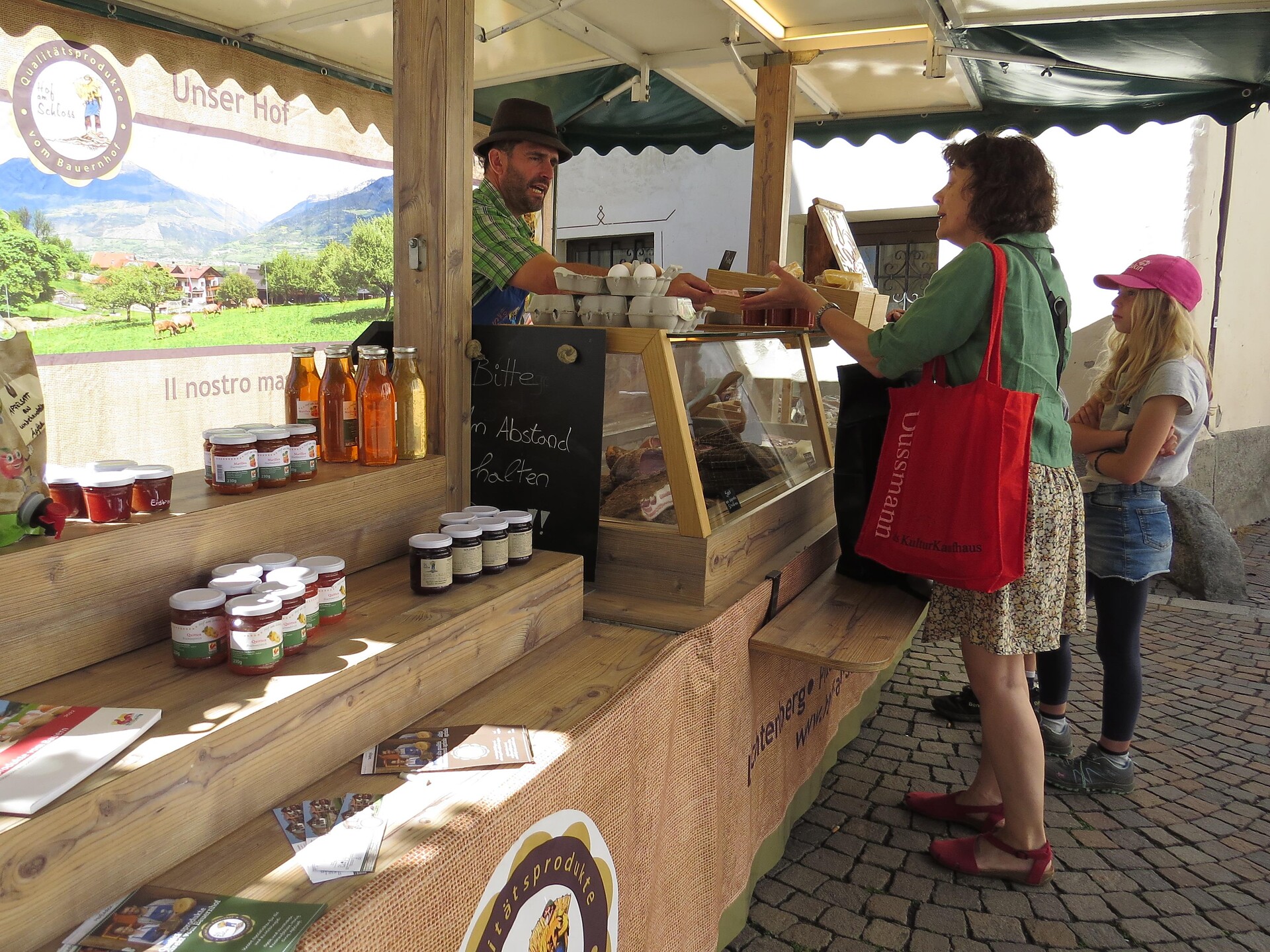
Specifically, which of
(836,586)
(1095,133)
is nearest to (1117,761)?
(836,586)

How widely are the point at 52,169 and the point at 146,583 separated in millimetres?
6322

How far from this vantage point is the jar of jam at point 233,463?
187 cm

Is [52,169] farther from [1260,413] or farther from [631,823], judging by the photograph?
[1260,413]

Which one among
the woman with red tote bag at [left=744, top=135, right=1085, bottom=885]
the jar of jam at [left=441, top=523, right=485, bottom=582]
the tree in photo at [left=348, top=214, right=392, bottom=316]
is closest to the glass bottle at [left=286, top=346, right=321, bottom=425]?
the jar of jam at [left=441, top=523, right=485, bottom=582]

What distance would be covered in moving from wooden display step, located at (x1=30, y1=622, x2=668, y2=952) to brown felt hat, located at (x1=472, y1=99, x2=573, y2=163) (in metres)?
2.13

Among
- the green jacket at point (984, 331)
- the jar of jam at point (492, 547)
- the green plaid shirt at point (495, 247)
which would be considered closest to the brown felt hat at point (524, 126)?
the green plaid shirt at point (495, 247)

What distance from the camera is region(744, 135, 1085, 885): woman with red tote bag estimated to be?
2.42 m

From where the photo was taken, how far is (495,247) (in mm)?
2906

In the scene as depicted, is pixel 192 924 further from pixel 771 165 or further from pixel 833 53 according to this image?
pixel 833 53

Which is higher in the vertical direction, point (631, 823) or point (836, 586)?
point (836, 586)

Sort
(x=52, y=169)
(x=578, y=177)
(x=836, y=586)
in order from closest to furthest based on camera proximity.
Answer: (x=836, y=586) < (x=52, y=169) < (x=578, y=177)

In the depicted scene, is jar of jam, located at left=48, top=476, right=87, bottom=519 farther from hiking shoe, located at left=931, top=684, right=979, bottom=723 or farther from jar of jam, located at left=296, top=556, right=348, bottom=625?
hiking shoe, located at left=931, top=684, right=979, bottom=723

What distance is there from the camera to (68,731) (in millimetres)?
1287

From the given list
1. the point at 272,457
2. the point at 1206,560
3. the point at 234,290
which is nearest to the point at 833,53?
the point at 272,457
